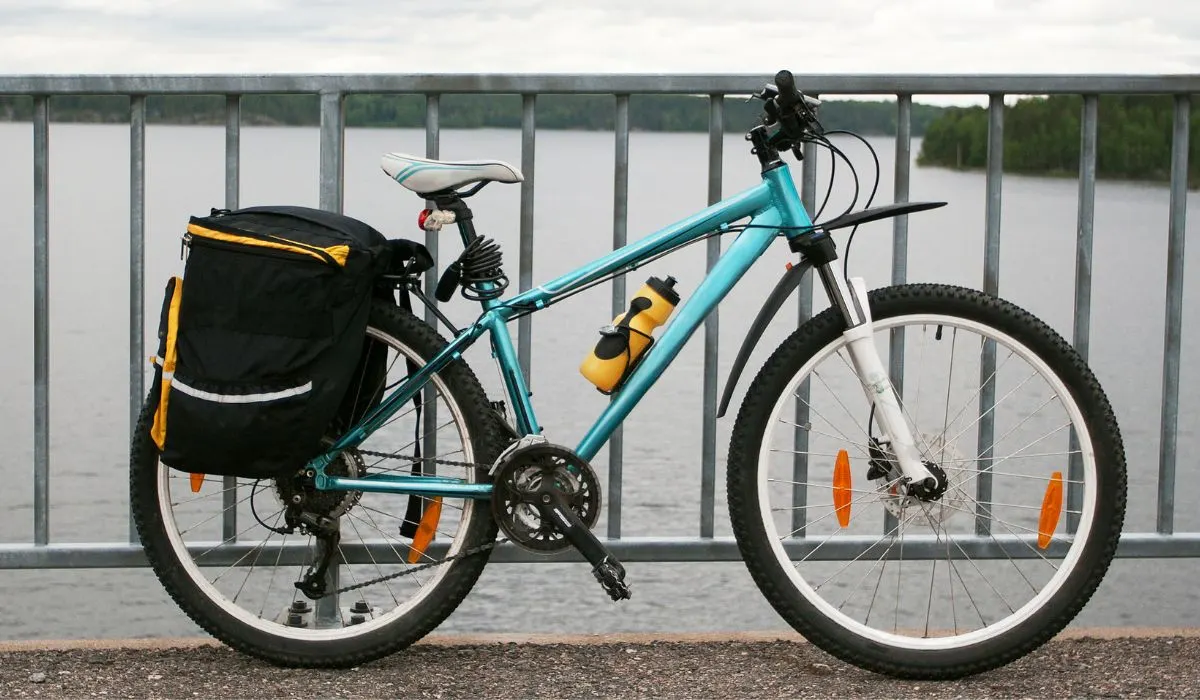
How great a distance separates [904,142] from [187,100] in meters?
1.85

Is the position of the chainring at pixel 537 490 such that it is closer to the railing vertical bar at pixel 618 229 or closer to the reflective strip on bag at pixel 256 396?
the railing vertical bar at pixel 618 229

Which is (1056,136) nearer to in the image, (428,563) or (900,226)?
(900,226)

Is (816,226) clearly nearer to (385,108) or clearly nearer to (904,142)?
(904,142)

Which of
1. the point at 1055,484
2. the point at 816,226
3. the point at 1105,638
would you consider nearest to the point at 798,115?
the point at 816,226

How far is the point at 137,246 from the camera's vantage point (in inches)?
155

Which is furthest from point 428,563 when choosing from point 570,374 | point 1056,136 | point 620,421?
point 1056,136

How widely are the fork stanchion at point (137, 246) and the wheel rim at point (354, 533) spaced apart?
28 cm

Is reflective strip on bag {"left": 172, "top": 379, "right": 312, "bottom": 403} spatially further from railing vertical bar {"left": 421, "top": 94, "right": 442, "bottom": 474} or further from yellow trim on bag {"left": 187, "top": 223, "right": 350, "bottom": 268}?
railing vertical bar {"left": 421, "top": 94, "right": 442, "bottom": 474}

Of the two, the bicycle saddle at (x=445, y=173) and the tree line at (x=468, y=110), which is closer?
the bicycle saddle at (x=445, y=173)

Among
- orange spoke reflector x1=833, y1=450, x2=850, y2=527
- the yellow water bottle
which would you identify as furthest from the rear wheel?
orange spoke reflector x1=833, y1=450, x2=850, y2=527

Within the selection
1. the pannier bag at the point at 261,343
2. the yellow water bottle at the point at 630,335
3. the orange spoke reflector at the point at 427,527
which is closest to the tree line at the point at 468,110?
the yellow water bottle at the point at 630,335

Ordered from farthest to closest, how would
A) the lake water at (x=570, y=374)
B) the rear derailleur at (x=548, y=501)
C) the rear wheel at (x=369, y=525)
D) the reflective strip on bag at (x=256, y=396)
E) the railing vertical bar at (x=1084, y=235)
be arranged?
the lake water at (x=570, y=374) < the railing vertical bar at (x=1084, y=235) < the rear wheel at (x=369, y=525) < the rear derailleur at (x=548, y=501) < the reflective strip on bag at (x=256, y=396)

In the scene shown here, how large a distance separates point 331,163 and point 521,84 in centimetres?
50

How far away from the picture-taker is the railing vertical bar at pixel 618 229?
12.6 ft
